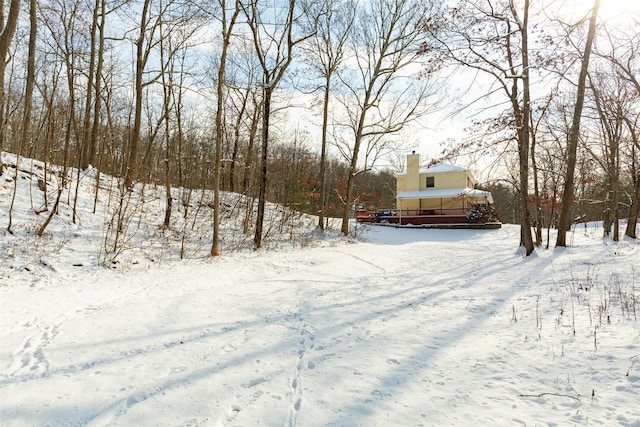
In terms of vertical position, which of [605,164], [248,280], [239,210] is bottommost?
[248,280]

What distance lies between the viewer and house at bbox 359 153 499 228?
28.1m

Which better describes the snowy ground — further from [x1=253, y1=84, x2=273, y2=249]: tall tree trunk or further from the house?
the house

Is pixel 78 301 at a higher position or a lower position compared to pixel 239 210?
lower

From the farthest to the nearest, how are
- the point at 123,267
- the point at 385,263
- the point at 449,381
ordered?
1. the point at 385,263
2. the point at 123,267
3. the point at 449,381

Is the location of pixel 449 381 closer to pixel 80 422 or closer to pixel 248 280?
pixel 80 422

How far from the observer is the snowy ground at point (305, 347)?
8.69ft

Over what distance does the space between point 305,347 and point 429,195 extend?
92.9 feet

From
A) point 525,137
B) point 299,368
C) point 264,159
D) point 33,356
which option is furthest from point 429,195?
point 33,356

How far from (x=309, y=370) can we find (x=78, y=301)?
4374 mm

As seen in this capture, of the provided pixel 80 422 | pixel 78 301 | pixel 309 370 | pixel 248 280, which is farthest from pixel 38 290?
pixel 309 370

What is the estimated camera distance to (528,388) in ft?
9.65

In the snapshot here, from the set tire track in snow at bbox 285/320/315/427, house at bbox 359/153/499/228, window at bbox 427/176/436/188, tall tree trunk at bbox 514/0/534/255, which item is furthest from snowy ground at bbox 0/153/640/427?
window at bbox 427/176/436/188

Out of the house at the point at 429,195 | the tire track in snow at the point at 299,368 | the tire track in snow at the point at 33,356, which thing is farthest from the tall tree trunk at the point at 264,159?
the house at the point at 429,195

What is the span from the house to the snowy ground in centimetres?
2051
